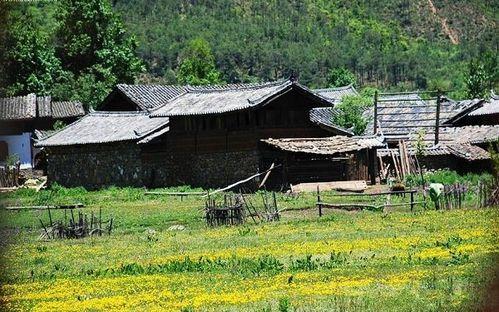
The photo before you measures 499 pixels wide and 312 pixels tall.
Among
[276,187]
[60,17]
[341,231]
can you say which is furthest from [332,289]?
[60,17]

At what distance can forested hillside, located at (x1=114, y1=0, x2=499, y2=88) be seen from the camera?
452 feet

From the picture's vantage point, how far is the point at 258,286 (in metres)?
15.6

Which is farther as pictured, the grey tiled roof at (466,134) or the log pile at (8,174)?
the grey tiled roof at (466,134)

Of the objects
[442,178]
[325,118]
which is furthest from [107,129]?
[442,178]

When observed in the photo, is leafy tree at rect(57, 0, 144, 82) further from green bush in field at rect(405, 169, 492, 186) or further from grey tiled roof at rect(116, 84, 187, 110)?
green bush in field at rect(405, 169, 492, 186)

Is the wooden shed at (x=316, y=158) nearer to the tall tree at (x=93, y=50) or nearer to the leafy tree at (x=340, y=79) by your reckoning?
the tall tree at (x=93, y=50)

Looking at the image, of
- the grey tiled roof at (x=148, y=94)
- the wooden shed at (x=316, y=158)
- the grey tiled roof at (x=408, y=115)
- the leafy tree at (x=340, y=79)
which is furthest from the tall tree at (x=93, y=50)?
the leafy tree at (x=340, y=79)

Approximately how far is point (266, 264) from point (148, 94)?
1658 inches

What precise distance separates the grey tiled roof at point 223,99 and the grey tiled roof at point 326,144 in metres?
2.25

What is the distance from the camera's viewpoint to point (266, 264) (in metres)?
18.3

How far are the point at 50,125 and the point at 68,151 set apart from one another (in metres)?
12.8

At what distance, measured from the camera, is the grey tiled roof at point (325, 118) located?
51181mm

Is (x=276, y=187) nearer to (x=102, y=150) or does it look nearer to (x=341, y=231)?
(x=102, y=150)

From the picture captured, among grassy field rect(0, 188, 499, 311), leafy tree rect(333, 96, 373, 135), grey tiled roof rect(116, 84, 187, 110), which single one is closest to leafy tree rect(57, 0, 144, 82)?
grey tiled roof rect(116, 84, 187, 110)
